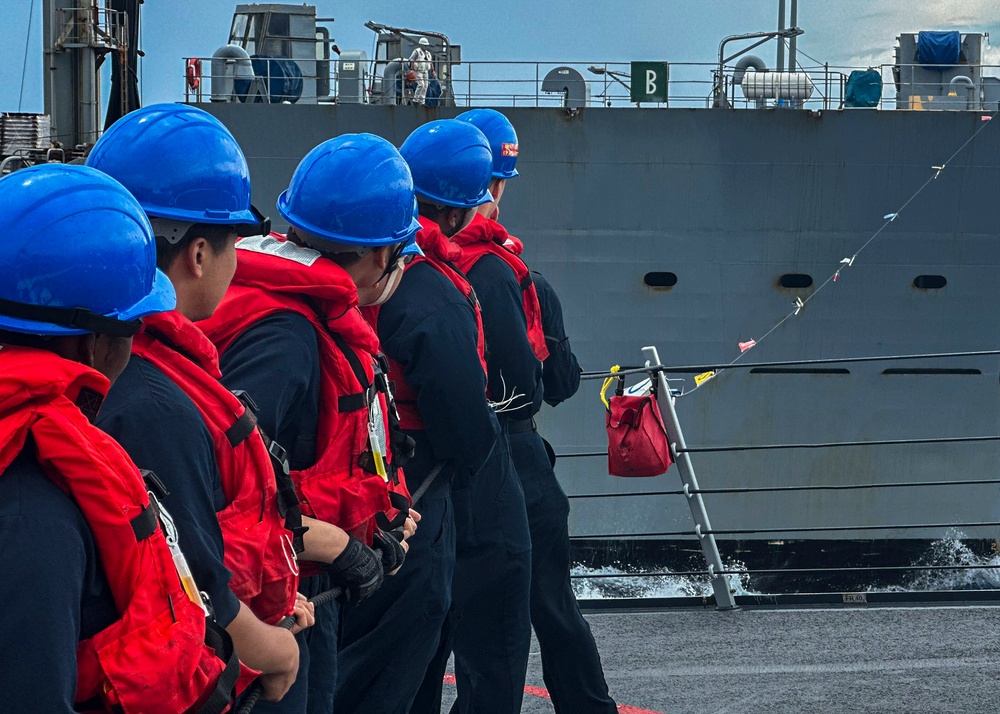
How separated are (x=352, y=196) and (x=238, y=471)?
0.79 meters

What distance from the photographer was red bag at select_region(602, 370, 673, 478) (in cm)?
420

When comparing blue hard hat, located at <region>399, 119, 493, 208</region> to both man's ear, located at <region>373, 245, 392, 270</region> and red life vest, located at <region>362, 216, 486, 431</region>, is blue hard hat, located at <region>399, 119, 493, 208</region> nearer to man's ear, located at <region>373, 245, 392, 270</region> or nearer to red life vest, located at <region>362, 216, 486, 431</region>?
red life vest, located at <region>362, 216, 486, 431</region>

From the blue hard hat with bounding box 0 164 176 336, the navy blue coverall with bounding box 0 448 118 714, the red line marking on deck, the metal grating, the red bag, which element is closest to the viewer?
the navy blue coverall with bounding box 0 448 118 714

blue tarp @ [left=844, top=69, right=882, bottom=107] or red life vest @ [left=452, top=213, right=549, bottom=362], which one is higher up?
blue tarp @ [left=844, top=69, right=882, bottom=107]

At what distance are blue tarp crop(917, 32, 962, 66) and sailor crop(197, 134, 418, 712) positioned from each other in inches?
458

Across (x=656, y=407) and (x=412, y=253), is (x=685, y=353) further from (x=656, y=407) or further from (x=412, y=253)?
(x=412, y=253)

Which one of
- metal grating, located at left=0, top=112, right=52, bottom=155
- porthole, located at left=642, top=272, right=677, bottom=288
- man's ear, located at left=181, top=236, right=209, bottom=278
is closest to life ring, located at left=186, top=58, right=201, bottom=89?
metal grating, located at left=0, top=112, right=52, bottom=155

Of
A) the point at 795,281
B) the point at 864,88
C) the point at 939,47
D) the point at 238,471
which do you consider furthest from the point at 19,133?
the point at 238,471

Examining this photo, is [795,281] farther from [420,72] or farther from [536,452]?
[536,452]

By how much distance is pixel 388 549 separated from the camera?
213 cm

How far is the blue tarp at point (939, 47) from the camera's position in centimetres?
1221

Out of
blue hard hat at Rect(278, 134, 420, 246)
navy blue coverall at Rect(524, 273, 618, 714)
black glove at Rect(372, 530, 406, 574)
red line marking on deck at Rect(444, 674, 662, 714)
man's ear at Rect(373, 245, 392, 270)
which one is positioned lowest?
red line marking on deck at Rect(444, 674, 662, 714)

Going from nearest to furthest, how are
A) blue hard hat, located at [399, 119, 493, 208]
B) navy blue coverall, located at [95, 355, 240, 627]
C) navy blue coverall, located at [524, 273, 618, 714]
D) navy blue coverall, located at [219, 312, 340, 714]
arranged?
1. navy blue coverall, located at [95, 355, 240, 627]
2. navy blue coverall, located at [219, 312, 340, 714]
3. blue hard hat, located at [399, 119, 493, 208]
4. navy blue coverall, located at [524, 273, 618, 714]

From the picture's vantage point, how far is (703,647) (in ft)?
13.1
